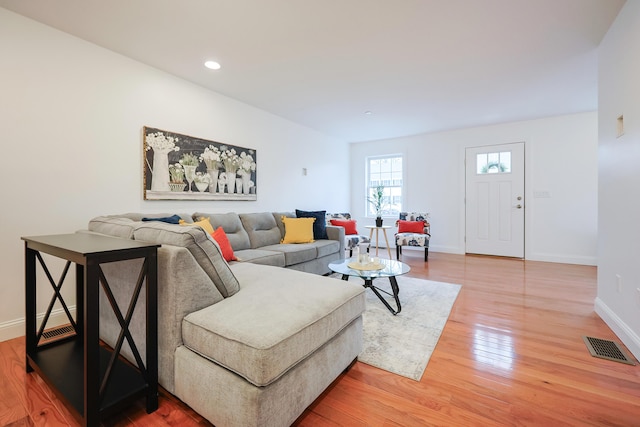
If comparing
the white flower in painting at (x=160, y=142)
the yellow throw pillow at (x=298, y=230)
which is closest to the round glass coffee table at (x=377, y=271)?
the yellow throw pillow at (x=298, y=230)

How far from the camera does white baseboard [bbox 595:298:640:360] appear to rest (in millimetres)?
1846

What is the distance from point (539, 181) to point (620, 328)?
134 inches

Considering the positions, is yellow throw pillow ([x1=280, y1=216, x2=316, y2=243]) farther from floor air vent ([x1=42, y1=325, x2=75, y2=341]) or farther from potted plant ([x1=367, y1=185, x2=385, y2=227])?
potted plant ([x1=367, y1=185, x2=385, y2=227])

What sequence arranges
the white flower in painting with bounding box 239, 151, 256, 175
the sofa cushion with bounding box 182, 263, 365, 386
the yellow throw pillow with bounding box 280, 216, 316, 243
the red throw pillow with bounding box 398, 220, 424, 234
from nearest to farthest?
the sofa cushion with bounding box 182, 263, 365, 386, the yellow throw pillow with bounding box 280, 216, 316, 243, the white flower in painting with bounding box 239, 151, 256, 175, the red throw pillow with bounding box 398, 220, 424, 234

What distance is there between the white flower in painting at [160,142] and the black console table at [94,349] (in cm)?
146

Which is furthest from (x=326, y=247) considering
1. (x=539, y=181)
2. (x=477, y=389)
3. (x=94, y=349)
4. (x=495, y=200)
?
(x=539, y=181)

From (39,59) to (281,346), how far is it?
2869 millimetres

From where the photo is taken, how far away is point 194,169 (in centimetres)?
322

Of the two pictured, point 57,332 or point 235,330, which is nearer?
point 235,330

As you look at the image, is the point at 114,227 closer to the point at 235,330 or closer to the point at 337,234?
the point at 235,330

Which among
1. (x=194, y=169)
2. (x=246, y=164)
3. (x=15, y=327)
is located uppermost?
(x=246, y=164)

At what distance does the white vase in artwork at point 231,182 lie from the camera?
3637mm

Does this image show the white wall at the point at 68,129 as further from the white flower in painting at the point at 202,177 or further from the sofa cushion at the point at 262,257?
the sofa cushion at the point at 262,257

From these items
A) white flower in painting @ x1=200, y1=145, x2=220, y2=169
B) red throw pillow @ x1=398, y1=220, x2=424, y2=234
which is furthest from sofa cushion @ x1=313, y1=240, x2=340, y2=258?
red throw pillow @ x1=398, y1=220, x2=424, y2=234
